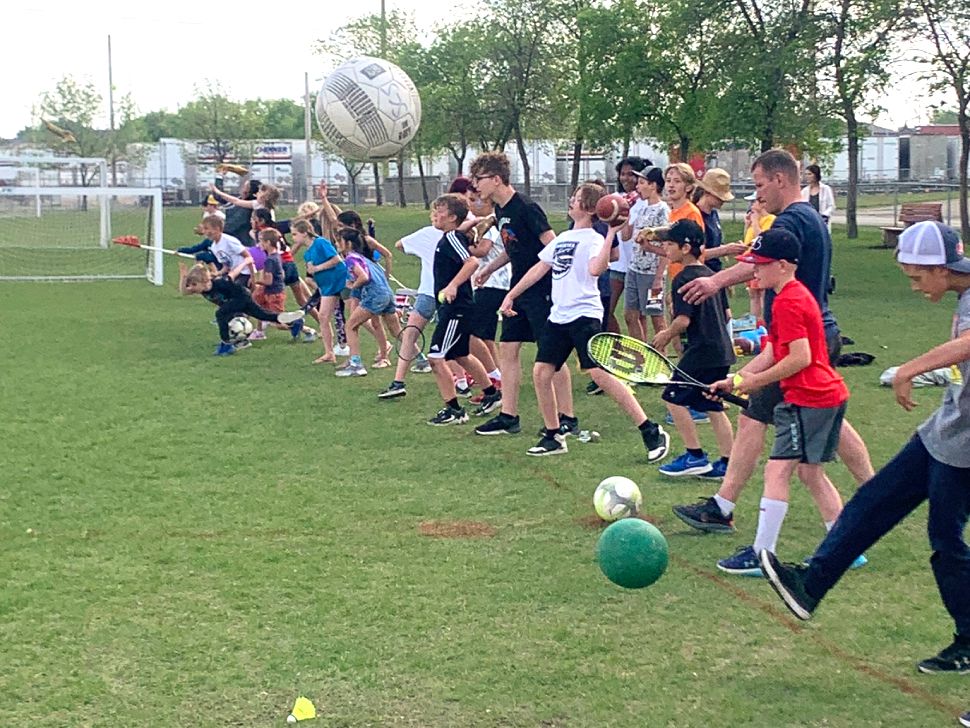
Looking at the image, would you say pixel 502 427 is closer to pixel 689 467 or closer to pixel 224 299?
pixel 689 467

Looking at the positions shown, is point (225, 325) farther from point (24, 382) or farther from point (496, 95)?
point (496, 95)

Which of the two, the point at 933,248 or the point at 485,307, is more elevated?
the point at 933,248

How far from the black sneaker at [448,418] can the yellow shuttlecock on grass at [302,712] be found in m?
5.52

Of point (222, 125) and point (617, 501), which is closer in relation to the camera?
point (617, 501)

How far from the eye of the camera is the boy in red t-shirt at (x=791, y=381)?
5434mm

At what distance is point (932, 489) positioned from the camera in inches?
179

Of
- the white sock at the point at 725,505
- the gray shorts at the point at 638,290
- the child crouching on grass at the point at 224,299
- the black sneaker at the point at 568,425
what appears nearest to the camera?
the white sock at the point at 725,505

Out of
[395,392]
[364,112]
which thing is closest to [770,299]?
[395,392]

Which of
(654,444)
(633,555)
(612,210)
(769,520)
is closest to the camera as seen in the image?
(633,555)

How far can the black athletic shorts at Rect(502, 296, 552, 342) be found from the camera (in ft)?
29.4

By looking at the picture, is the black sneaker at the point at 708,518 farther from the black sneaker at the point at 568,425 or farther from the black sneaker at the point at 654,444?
the black sneaker at the point at 568,425

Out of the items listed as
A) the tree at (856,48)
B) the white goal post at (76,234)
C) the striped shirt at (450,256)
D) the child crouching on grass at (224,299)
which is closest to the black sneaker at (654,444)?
the striped shirt at (450,256)

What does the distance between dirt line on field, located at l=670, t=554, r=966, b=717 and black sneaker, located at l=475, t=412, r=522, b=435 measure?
3.31 m

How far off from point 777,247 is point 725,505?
66.6 inches
